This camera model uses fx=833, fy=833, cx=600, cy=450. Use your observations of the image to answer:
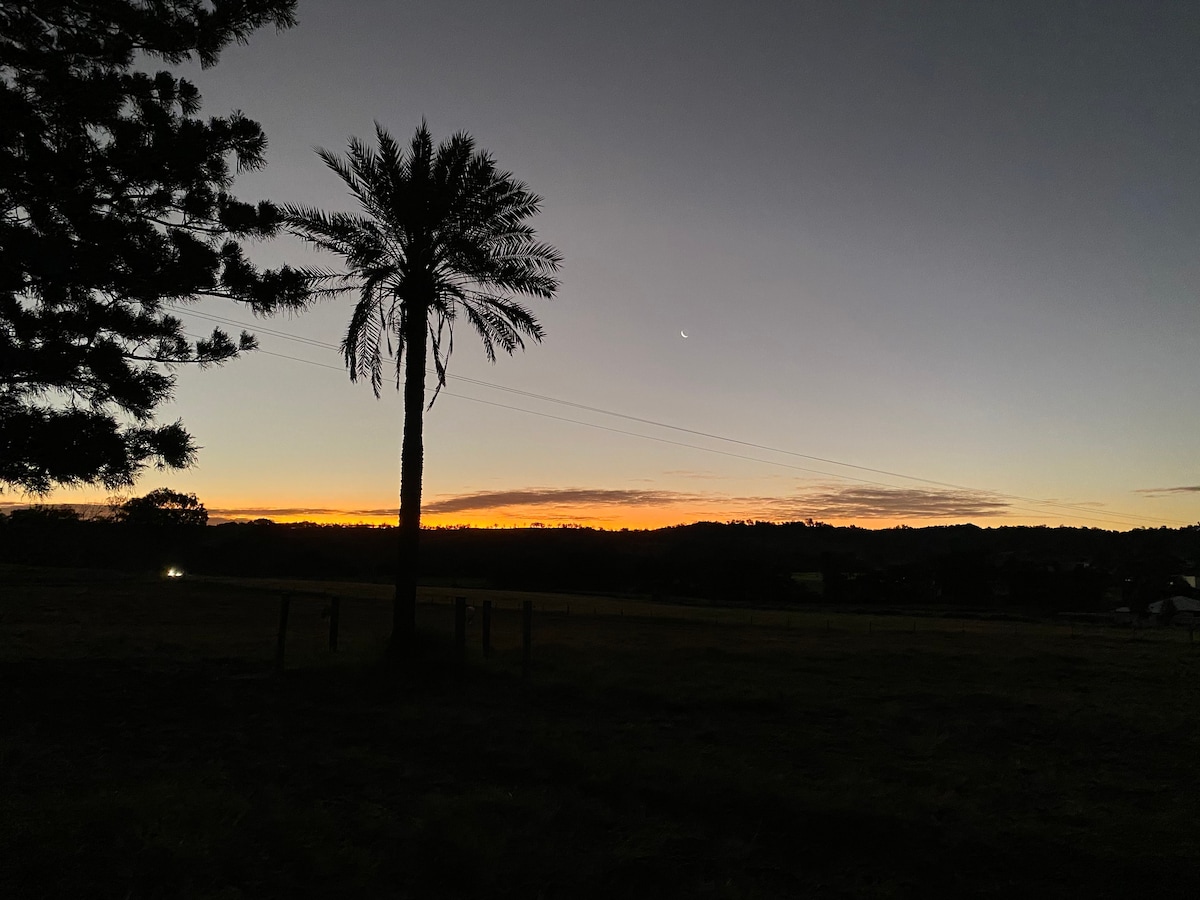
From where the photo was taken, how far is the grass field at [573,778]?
7.50 metres

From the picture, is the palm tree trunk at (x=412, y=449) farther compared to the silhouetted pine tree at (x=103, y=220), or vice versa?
the palm tree trunk at (x=412, y=449)

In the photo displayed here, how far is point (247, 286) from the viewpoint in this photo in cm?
1675

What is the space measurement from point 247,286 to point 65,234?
314cm

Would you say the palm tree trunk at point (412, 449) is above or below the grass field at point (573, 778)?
above

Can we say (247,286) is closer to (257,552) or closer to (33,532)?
(33,532)

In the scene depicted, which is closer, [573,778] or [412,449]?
[573,778]

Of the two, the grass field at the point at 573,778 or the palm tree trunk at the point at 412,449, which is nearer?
the grass field at the point at 573,778

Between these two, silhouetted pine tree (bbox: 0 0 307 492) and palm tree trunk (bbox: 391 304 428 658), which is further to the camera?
palm tree trunk (bbox: 391 304 428 658)

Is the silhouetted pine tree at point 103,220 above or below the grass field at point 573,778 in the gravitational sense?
above

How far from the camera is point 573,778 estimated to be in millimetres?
10750

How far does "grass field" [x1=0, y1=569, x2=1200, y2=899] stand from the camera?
7.50m

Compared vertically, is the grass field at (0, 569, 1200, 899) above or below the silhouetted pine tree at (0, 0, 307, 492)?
below

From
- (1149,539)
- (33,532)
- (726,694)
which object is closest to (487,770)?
(726,694)

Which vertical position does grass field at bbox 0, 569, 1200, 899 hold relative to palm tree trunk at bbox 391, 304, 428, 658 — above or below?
below
